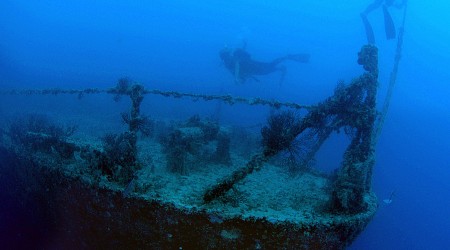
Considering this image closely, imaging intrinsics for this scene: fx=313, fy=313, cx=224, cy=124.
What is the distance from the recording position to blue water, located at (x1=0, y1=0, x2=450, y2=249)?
94.5ft

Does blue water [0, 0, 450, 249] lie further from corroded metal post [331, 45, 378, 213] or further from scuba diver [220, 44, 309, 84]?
corroded metal post [331, 45, 378, 213]

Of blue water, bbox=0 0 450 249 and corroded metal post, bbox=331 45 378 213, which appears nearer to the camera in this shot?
corroded metal post, bbox=331 45 378 213

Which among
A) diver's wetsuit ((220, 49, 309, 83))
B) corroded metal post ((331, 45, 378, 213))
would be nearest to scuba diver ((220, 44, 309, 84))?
diver's wetsuit ((220, 49, 309, 83))

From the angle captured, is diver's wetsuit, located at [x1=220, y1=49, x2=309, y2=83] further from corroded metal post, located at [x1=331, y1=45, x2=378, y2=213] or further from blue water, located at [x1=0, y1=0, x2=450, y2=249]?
corroded metal post, located at [x1=331, y1=45, x2=378, y2=213]

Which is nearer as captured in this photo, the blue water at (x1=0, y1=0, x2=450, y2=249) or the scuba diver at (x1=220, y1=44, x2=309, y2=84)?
the scuba diver at (x1=220, y1=44, x2=309, y2=84)

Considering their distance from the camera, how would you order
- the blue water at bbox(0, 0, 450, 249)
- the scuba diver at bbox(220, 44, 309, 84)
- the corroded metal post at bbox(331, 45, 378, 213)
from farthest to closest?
1. the blue water at bbox(0, 0, 450, 249)
2. the scuba diver at bbox(220, 44, 309, 84)
3. the corroded metal post at bbox(331, 45, 378, 213)

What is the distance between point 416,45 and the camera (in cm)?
11594

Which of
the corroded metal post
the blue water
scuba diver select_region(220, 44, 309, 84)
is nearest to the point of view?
the corroded metal post

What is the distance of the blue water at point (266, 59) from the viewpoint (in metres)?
28.8

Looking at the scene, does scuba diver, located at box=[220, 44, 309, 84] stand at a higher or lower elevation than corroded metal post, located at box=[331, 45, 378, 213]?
higher

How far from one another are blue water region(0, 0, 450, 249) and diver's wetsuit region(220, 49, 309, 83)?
1.45 m

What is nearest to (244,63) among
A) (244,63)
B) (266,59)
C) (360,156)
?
(244,63)

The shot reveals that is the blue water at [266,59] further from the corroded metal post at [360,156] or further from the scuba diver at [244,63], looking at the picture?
the corroded metal post at [360,156]

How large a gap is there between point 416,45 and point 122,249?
136 meters
